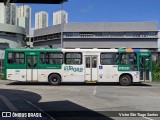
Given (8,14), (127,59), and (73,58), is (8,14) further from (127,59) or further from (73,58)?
(127,59)

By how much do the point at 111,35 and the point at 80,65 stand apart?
74.6 meters

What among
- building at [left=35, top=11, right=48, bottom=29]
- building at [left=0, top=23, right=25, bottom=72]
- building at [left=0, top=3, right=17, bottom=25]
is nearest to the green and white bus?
building at [left=0, top=23, right=25, bottom=72]

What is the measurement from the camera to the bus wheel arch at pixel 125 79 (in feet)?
86.8

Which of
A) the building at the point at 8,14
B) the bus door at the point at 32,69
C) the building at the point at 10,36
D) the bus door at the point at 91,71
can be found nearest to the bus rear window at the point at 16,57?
the bus door at the point at 32,69

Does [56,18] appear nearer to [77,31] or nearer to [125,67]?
[77,31]

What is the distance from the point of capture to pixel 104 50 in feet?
87.2

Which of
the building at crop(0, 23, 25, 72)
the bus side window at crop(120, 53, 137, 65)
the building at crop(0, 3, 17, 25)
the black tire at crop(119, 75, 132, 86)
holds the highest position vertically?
the building at crop(0, 3, 17, 25)

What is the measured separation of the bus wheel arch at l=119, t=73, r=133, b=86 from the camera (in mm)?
26453

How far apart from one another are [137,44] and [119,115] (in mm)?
88718

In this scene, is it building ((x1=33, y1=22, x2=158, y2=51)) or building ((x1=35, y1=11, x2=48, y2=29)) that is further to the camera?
building ((x1=35, y1=11, x2=48, y2=29))

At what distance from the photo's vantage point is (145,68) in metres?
26.7

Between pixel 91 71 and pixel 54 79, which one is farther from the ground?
pixel 91 71

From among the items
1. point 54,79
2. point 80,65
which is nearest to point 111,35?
point 80,65

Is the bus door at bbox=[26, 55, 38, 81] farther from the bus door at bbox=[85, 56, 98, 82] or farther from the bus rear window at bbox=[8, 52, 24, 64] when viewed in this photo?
the bus door at bbox=[85, 56, 98, 82]
